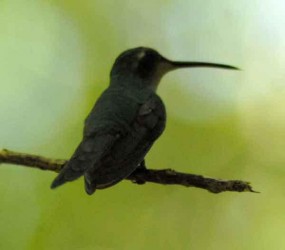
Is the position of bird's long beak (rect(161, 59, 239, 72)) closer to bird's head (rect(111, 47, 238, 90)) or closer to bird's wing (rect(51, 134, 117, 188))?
bird's head (rect(111, 47, 238, 90))

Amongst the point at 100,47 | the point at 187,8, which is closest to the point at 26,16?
the point at 100,47

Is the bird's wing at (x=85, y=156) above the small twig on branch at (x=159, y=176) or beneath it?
above

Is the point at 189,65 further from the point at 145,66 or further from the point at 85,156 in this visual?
the point at 85,156

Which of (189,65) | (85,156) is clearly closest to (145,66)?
(189,65)

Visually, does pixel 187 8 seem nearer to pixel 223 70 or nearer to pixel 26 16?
pixel 223 70

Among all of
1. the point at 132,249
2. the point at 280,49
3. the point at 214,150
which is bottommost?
the point at 132,249

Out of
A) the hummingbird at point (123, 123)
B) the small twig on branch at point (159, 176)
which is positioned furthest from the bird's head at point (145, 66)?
the small twig on branch at point (159, 176)

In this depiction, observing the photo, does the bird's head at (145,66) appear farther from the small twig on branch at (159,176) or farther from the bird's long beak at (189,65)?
the small twig on branch at (159,176)
